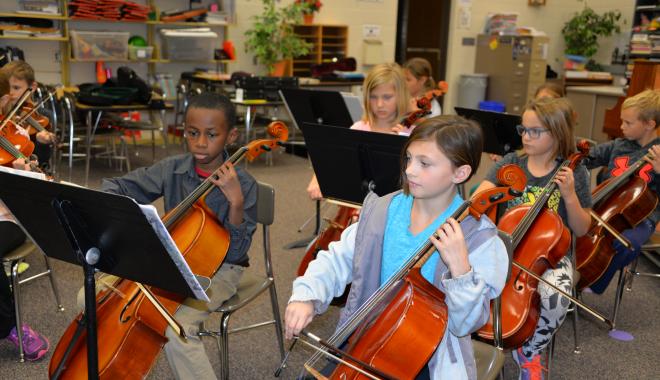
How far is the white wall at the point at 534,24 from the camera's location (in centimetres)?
826

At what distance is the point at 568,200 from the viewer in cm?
210

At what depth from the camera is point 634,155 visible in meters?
2.80

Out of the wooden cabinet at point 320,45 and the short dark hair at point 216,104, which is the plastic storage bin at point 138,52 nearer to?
the wooden cabinet at point 320,45

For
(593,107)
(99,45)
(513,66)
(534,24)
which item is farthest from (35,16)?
(534,24)

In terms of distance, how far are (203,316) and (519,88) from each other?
694 centimetres

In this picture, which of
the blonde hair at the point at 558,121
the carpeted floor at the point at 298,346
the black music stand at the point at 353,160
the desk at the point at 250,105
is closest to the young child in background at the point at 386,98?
the black music stand at the point at 353,160

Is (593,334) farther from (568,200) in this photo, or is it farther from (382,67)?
(382,67)

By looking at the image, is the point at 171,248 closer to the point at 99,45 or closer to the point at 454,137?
the point at 454,137

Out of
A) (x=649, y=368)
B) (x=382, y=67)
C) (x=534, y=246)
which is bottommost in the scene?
(x=649, y=368)

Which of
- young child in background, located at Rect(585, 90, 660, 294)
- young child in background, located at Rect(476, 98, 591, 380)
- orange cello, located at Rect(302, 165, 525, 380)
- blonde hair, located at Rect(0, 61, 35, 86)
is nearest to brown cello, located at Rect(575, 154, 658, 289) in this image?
young child in background, located at Rect(585, 90, 660, 294)

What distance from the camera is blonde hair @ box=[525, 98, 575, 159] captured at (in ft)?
7.23

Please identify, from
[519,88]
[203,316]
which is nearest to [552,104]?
[203,316]

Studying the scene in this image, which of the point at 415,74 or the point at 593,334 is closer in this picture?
the point at 593,334

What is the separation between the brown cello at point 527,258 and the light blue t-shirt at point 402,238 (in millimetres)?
369
